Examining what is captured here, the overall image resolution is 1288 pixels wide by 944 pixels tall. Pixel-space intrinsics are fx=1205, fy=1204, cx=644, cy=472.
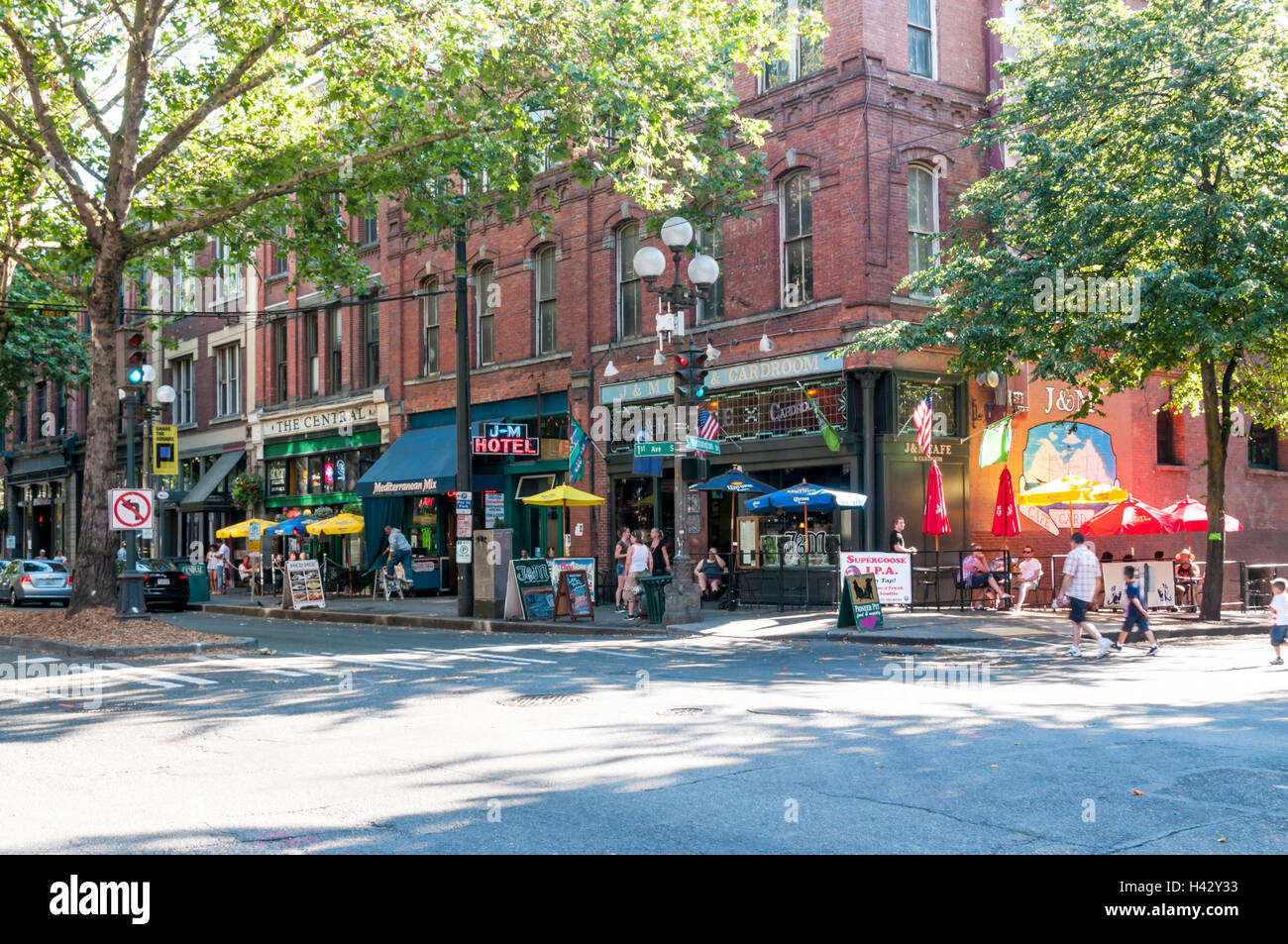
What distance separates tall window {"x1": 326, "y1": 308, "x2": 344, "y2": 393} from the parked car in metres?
9.10

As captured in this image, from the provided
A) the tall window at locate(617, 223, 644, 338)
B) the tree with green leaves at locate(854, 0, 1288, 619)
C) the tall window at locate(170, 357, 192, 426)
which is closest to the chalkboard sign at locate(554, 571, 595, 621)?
the tree with green leaves at locate(854, 0, 1288, 619)

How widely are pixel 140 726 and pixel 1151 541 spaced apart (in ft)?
76.6

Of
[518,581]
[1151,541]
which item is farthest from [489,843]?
[1151,541]

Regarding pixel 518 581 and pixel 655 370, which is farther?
pixel 655 370

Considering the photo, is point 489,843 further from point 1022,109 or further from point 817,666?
point 1022,109

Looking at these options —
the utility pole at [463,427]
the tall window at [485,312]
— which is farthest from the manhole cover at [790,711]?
the tall window at [485,312]

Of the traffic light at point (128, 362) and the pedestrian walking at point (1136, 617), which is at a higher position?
the traffic light at point (128, 362)

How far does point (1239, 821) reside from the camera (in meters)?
6.20

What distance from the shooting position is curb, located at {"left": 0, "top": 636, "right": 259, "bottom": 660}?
15.9m

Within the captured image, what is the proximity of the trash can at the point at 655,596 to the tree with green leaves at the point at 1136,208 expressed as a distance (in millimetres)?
5533

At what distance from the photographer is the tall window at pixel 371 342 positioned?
36.1 m

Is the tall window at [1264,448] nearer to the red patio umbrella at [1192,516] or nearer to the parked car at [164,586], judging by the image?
the red patio umbrella at [1192,516]

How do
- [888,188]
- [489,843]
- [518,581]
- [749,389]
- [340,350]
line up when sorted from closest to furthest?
[489,843], [518,581], [888,188], [749,389], [340,350]

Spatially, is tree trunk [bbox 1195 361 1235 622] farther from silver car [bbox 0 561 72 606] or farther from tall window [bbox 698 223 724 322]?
silver car [bbox 0 561 72 606]
